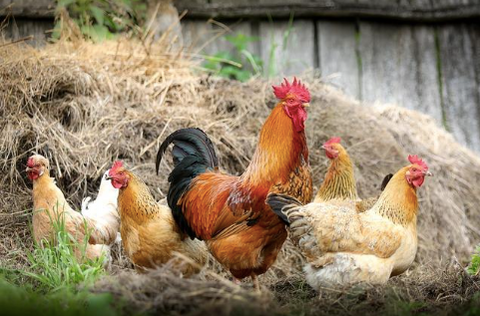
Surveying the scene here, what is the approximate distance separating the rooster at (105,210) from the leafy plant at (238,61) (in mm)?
2556

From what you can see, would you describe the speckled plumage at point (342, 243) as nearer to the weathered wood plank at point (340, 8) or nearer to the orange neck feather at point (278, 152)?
the orange neck feather at point (278, 152)

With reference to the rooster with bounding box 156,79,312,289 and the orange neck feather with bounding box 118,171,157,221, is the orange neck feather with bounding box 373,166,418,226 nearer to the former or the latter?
the rooster with bounding box 156,79,312,289

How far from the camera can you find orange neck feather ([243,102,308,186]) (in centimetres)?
489

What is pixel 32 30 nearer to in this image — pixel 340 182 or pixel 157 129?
pixel 157 129

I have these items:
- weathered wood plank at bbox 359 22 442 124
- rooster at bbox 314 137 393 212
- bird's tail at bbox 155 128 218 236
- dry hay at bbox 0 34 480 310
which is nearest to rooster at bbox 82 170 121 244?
dry hay at bbox 0 34 480 310

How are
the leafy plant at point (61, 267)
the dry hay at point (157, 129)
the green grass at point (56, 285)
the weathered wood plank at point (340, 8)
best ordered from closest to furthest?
the green grass at point (56, 285), the leafy plant at point (61, 267), the dry hay at point (157, 129), the weathered wood plank at point (340, 8)

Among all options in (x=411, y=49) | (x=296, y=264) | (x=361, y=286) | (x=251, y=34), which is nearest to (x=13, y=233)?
(x=296, y=264)

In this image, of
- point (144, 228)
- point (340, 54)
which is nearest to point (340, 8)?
point (340, 54)

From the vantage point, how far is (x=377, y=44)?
8.71m

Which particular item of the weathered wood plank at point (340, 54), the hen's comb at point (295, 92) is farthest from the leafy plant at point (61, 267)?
the weathered wood plank at point (340, 54)

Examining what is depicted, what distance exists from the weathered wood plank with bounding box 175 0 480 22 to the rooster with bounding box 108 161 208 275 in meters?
3.52

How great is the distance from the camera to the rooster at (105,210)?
5.56 m

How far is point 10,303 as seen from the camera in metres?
3.01

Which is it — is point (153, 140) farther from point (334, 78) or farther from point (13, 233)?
point (334, 78)
